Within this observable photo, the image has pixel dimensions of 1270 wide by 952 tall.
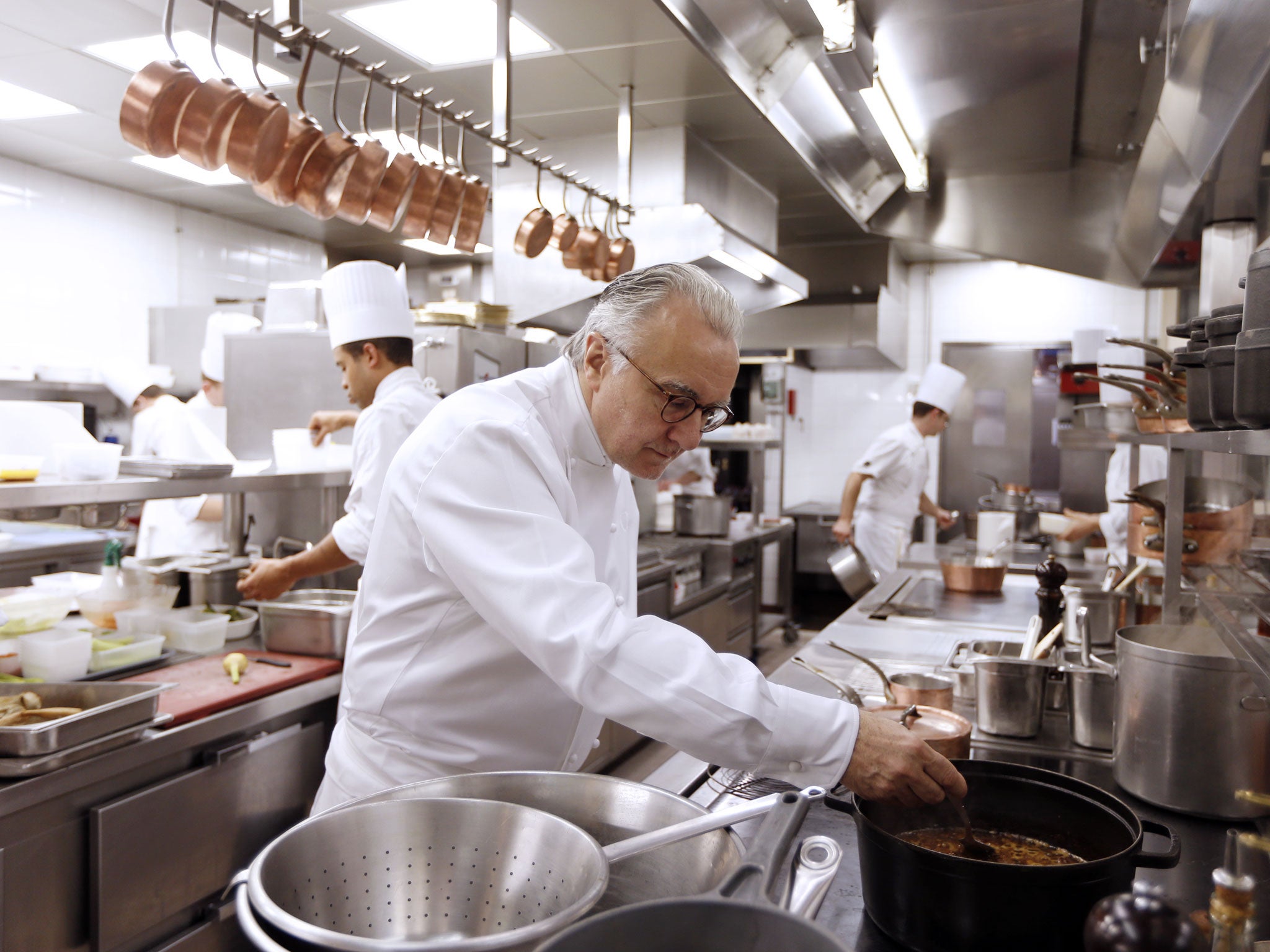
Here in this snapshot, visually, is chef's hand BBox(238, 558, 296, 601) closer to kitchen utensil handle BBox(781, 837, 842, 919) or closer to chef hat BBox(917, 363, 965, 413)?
kitchen utensil handle BBox(781, 837, 842, 919)

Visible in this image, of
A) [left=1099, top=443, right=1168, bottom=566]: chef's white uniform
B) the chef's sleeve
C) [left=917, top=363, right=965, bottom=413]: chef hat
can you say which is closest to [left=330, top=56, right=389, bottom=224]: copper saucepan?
the chef's sleeve

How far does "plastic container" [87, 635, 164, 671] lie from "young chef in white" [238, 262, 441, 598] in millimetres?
269

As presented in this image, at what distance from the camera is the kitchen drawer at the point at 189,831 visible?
1883mm

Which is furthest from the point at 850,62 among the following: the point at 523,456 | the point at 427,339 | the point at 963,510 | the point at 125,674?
the point at 963,510

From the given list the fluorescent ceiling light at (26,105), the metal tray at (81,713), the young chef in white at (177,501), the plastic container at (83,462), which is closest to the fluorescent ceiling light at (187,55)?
the fluorescent ceiling light at (26,105)

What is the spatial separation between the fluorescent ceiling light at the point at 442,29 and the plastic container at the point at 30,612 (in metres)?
2.26

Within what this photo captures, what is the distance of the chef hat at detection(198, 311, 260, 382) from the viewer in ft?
15.5

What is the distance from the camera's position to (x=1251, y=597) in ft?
4.79

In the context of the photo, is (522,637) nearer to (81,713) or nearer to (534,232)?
(81,713)

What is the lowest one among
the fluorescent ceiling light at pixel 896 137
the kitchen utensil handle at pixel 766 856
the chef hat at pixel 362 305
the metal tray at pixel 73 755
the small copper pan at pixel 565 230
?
the metal tray at pixel 73 755

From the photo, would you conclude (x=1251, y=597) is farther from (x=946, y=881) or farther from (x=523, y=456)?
(x=523, y=456)

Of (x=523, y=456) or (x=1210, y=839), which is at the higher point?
(x=523, y=456)

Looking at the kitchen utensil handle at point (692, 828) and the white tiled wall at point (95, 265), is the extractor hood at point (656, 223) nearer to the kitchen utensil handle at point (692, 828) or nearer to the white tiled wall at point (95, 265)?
→ the white tiled wall at point (95, 265)

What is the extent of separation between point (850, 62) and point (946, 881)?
172 cm
